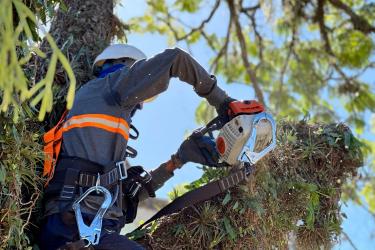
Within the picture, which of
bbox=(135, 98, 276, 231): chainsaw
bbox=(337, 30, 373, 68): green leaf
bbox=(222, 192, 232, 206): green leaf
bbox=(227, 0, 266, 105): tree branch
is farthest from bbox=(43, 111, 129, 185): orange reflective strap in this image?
bbox=(337, 30, 373, 68): green leaf

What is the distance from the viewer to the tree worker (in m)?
4.19

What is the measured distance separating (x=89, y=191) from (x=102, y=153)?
0.35 meters

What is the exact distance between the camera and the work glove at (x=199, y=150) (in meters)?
5.17

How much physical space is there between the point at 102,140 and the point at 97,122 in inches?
4.2

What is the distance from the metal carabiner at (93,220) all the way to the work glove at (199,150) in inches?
46.2

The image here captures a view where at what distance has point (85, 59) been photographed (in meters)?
5.52

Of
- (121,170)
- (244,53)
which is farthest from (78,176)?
(244,53)

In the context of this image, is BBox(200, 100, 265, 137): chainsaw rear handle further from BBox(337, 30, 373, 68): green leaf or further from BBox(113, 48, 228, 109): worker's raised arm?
BBox(337, 30, 373, 68): green leaf

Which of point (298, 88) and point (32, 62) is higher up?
point (298, 88)

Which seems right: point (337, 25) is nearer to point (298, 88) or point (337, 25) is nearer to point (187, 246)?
point (298, 88)

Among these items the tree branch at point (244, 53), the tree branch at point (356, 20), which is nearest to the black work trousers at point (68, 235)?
the tree branch at point (244, 53)

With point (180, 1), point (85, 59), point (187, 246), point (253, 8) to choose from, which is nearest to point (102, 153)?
point (187, 246)

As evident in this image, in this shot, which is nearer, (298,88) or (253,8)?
(253,8)

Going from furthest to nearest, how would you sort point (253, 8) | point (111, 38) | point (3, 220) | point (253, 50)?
point (253, 50) < point (253, 8) < point (111, 38) < point (3, 220)
